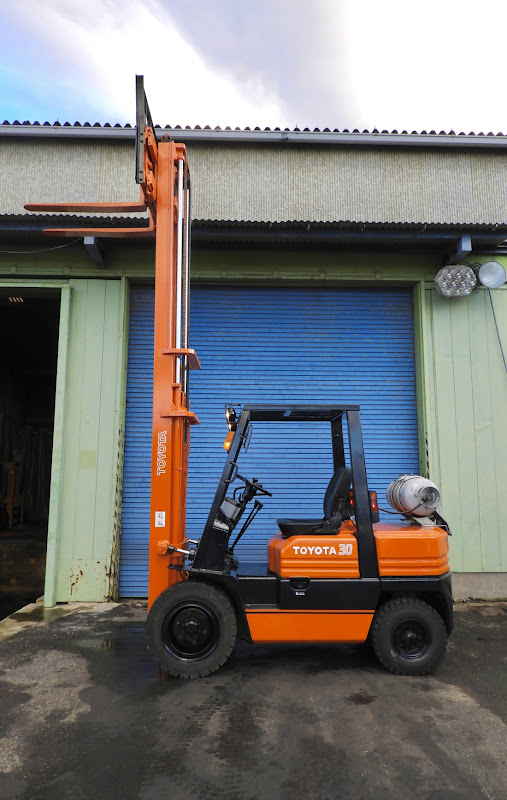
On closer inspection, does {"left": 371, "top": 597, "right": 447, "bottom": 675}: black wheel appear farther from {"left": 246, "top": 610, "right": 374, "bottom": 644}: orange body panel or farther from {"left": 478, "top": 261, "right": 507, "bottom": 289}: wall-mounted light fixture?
{"left": 478, "top": 261, "right": 507, "bottom": 289}: wall-mounted light fixture

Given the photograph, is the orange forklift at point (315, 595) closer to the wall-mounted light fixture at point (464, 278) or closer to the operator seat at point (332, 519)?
the operator seat at point (332, 519)

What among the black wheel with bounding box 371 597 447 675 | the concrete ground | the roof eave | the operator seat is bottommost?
the concrete ground

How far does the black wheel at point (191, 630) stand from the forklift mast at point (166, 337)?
28cm

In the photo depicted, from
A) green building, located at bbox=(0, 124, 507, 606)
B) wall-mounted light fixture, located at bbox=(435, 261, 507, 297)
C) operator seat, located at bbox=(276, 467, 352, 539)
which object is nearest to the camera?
operator seat, located at bbox=(276, 467, 352, 539)

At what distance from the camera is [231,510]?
13.5 feet

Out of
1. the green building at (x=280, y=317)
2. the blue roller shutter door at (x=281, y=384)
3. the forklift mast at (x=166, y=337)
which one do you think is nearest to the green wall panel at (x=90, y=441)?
the green building at (x=280, y=317)

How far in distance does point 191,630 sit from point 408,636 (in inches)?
70.9

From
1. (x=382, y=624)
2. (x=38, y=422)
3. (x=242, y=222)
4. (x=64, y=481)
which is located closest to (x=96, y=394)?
(x=64, y=481)

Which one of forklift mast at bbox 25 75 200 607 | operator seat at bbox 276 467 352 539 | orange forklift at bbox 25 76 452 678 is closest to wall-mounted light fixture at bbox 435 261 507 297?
orange forklift at bbox 25 76 452 678

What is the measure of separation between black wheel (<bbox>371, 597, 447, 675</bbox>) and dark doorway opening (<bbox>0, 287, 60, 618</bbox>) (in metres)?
6.41

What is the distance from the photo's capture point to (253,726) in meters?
3.22

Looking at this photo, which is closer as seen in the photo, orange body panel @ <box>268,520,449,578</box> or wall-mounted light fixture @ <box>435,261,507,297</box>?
orange body panel @ <box>268,520,449,578</box>

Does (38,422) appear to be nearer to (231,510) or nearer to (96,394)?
(96,394)

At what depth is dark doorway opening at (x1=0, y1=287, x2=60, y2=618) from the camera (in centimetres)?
882
